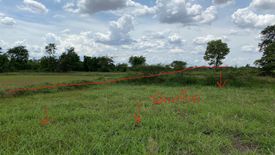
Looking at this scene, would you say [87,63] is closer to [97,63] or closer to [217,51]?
[97,63]

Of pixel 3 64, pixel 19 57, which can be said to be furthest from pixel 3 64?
pixel 19 57

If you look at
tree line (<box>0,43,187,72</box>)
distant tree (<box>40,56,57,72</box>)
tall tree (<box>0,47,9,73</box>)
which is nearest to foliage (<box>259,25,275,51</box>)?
tree line (<box>0,43,187,72</box>)

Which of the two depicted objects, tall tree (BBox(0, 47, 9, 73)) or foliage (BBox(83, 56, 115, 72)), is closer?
tall tree (BBox(0, 47, 9, 73))

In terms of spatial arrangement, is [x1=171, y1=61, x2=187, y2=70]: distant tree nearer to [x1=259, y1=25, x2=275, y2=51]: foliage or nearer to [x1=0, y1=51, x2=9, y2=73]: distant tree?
[x1=259, y1=25, x2=275, y2=51]: foliage

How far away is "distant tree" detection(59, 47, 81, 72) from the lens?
32969mm

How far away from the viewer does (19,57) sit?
35.4 m

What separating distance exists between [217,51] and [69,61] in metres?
25.2

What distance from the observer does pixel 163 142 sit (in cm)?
225

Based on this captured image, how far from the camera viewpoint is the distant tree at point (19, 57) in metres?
33.5

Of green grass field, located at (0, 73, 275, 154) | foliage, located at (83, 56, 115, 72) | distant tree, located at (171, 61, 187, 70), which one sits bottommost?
green grass field, located at (0, 73, 275, 154)

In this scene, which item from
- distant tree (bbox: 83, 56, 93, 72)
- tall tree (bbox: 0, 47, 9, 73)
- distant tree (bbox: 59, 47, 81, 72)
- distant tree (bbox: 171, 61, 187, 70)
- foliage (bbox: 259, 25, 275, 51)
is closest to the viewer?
distant tree (bbox: 171, 61, 187, 70)

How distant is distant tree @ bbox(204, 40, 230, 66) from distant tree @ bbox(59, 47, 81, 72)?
78.5 ft

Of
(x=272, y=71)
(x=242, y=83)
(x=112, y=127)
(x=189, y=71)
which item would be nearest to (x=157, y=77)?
(x=189, y=71)

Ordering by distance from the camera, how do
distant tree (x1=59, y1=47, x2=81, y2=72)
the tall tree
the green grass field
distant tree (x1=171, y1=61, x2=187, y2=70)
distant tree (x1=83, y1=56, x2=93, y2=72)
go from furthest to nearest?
1. distant tree (x1=83, y1=56, x2=93, y2=72)
2. distant tree (x1=59, y1=47, x2=81, y2=72)
3. the tall tree
4. distant tree (x1=171, y1=61, x2=187, y2=70)
5. the green grass field
